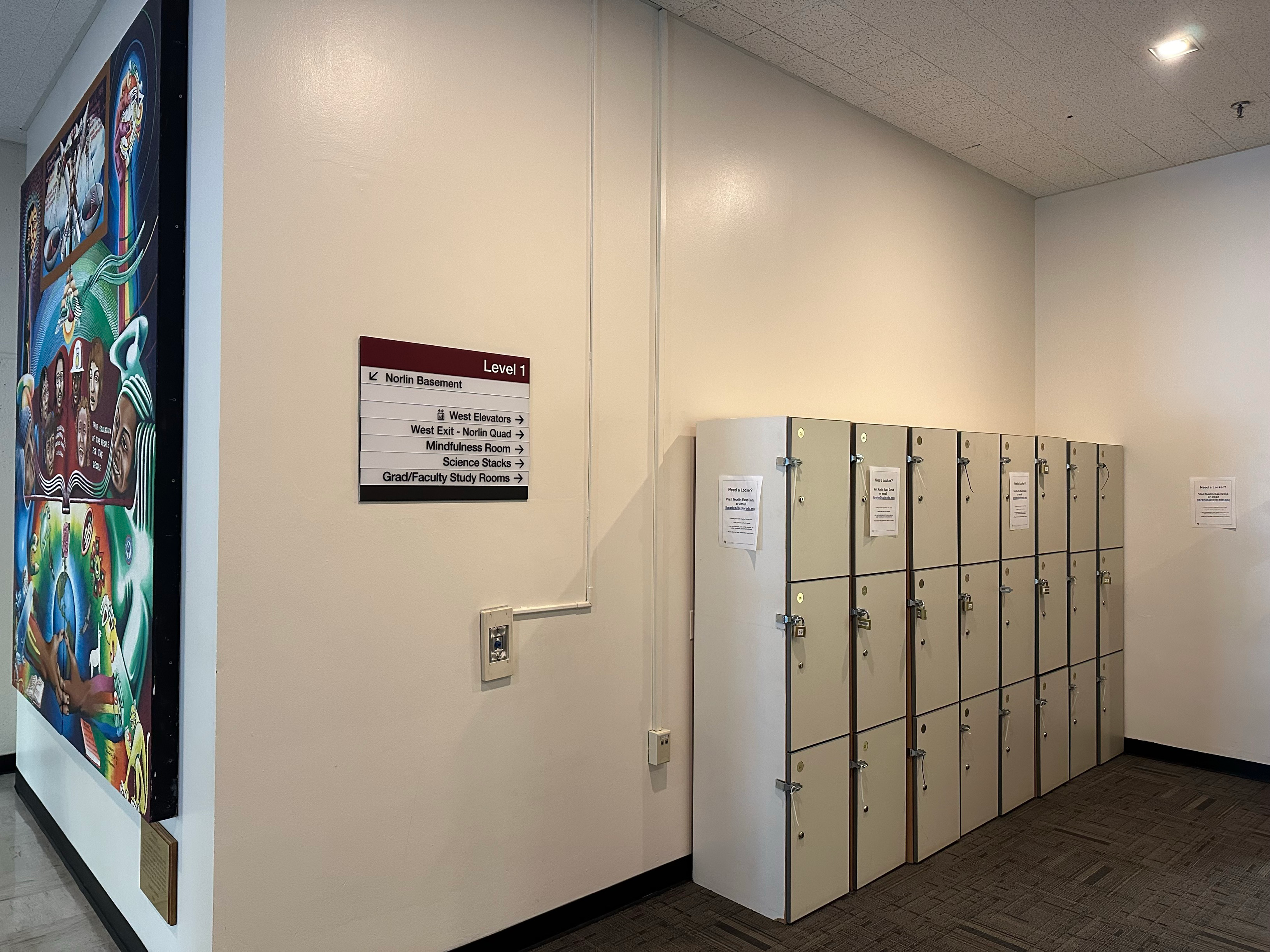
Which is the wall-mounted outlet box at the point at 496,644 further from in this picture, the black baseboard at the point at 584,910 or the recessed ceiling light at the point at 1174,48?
the recessed ceiling light at the point at 1174,48

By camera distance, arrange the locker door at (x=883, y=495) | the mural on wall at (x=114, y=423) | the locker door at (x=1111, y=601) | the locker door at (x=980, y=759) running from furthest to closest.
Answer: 1. the locker door at (x=1111, y=601)
2. the locker door at (x=980, y=759)
3. the locker door at (x=883, y=495)
4. the mural on wall at (x=114, y=423)

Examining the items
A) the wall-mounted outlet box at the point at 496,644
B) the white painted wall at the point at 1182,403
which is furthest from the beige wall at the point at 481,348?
the white painted wall at the point at 1182,403

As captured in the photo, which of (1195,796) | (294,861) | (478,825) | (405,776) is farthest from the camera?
(1195,796)

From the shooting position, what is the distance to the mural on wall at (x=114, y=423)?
6.92 feet

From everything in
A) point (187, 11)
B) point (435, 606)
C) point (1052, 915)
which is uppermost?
point (187, 11)

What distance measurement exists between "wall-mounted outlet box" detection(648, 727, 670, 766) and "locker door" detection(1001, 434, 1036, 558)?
1.66m

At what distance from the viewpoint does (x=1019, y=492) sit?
363 centimetres

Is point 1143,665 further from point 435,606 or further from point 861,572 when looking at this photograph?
point 435,606

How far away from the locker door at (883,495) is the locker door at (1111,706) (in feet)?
5.93

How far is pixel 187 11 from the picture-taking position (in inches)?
84.1

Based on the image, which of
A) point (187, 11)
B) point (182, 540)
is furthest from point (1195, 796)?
point (187, 11)

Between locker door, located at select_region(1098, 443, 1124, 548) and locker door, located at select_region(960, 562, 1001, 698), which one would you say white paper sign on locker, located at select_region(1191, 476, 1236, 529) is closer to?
locker door, located at select_region(1098, 443, 1124, 548)

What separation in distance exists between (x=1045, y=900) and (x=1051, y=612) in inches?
54.9

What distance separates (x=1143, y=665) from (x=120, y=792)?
4386 mm
